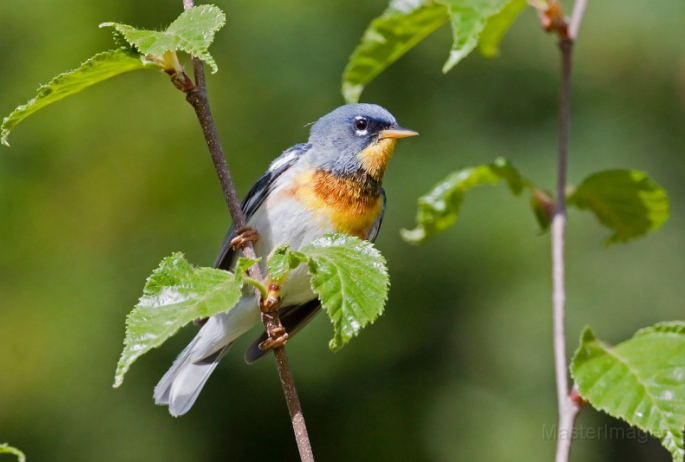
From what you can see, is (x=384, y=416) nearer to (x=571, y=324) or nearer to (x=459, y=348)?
(x=459, y=348)

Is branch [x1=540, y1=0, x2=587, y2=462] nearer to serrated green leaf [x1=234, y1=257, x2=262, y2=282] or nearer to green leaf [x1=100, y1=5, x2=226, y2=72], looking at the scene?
serrated green leaf [x1=234, y1=257, x2=262, y2=282]

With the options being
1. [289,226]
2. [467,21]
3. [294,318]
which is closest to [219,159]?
[467,21]

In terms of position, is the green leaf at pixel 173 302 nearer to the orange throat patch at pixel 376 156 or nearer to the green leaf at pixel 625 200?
the green leaf at pixel 625 200

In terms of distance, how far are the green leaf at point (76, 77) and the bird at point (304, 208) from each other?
129 centimetres

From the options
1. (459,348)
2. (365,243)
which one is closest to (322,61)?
(459,348)

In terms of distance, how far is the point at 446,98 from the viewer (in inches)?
238

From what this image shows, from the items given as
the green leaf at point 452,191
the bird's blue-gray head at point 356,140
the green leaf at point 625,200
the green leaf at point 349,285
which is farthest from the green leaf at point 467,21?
the bird's blue-gray head at point 356,140

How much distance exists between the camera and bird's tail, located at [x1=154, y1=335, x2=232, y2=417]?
11.2 ft

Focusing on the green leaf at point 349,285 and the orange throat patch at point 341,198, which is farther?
the orange throat patch at point 341,198

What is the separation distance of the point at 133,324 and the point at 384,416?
170 inches

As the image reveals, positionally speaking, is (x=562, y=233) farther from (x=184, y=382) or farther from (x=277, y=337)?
(x=184, y=382)

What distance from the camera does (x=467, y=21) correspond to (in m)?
1.77

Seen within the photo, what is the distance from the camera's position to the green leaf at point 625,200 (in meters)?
2.32

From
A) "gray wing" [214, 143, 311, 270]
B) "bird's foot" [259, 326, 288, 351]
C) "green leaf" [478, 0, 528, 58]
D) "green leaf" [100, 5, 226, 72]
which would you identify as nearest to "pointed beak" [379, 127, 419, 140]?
"gray wing" [214, 143, 311, 270]
